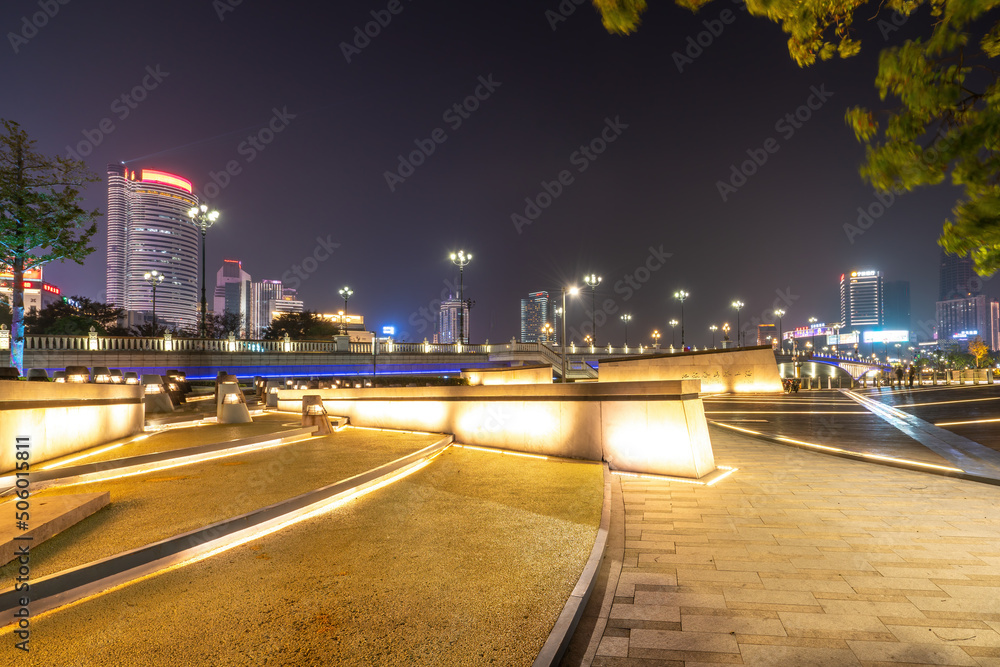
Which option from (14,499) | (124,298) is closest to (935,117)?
(14,499)

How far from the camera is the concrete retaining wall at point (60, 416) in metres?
7.38

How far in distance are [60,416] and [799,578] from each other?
11673mm

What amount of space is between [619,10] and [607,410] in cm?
662

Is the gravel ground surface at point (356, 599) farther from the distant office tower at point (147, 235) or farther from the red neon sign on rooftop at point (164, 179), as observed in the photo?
the red neon sign on rooftop at point (164, 179)

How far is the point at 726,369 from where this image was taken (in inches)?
1094

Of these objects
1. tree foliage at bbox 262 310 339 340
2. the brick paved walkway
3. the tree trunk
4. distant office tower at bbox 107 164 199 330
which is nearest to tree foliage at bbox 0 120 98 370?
the tree trunk

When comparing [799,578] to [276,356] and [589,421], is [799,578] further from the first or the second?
[276,356]

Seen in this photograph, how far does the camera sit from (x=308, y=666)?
9.30 feet

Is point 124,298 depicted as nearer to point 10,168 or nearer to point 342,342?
point 342,342

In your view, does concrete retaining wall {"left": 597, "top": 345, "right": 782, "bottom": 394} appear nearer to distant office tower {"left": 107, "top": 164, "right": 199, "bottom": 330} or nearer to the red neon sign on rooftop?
distant office tower {"left": 107, "top": 164, "right": 199, "bottom": 330}

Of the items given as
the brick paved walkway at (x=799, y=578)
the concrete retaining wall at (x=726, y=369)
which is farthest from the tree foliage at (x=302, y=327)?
the brick paved walkway at (x=799, y=578)

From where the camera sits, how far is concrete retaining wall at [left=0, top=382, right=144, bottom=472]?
738cm

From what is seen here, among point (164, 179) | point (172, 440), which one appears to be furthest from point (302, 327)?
point (164, 179)

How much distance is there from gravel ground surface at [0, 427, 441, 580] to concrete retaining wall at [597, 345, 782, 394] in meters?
18.5
